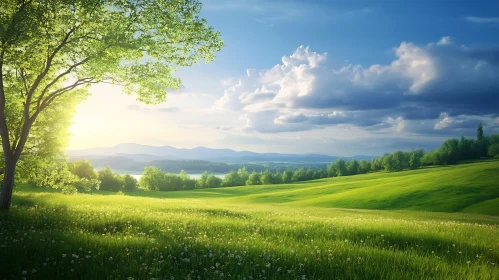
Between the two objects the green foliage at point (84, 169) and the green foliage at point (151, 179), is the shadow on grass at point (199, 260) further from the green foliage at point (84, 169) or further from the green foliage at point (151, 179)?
the green foliage at point (151, 179)

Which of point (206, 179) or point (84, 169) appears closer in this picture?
point (84, 169)

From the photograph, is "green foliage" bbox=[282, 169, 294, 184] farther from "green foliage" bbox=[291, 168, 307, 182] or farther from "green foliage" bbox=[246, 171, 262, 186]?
"green foliage" bbox=[246, 171, 262, 186]

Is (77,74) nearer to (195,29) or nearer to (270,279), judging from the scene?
(195,29)

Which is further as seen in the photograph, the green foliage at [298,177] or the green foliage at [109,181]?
the green foliage at [298,177]

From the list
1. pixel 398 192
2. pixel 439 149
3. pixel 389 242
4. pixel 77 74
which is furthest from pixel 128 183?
pixel 439 149

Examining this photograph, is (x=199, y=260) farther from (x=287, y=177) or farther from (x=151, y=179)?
→ (x=287, y=177)

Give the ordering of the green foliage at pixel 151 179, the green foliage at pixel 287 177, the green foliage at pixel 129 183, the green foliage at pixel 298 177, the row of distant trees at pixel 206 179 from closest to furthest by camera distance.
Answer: the green foliage at pixel 129 183
the green foliage at pixel 151 179
the row of distant trees at pixel 206 179
the green foliage at pixel 298 177
the green foliage at pixel 287 177

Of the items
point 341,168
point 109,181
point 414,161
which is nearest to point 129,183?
point 109,181

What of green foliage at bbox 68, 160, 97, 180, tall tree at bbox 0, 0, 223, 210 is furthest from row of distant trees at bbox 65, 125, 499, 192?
tall tree at bbox 0, 0, 223, 210

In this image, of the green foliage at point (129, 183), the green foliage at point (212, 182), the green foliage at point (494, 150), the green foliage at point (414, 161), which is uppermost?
the green foliage at point (494, 150)

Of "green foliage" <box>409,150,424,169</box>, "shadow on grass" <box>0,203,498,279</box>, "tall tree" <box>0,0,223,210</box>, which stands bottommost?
"green foliage" <box>409,150,424,169</box>

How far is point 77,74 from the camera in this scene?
18641mm

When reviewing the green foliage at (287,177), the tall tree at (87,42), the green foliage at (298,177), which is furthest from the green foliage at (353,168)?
the tall tree at (87,42)

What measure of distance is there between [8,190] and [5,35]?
25.3 feet
